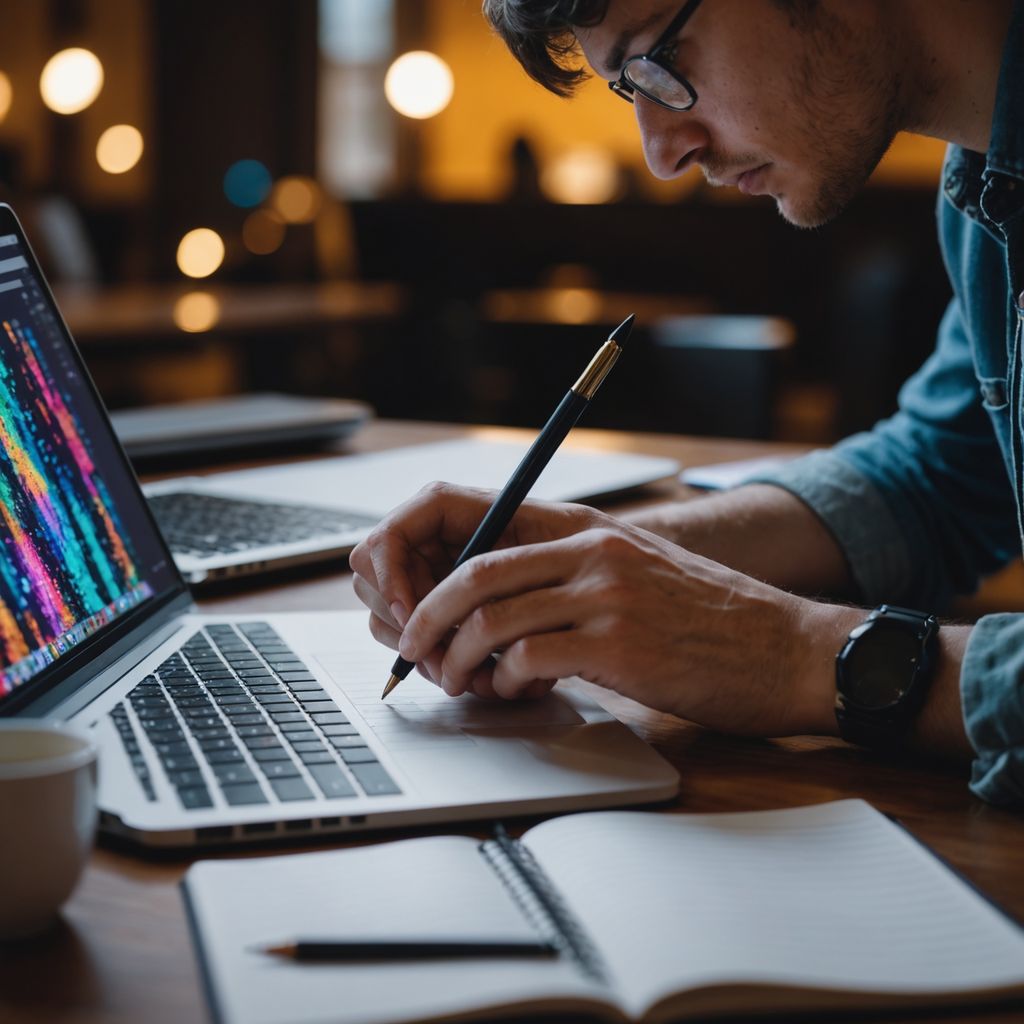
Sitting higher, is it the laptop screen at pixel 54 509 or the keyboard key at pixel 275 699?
the laptop screen at pixel 54 509

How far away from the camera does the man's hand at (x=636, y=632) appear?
71 cm

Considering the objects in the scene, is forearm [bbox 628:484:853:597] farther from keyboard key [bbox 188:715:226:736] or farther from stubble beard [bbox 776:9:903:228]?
keyboard key [bbox 188:715:226:736]

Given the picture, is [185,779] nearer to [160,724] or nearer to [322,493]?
[160,724]

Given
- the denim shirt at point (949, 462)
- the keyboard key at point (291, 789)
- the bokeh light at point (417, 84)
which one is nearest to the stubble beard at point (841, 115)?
the denim shirt at point (949, 462)

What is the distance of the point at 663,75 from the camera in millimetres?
1027

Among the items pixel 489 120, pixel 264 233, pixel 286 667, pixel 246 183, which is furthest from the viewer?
pixel 489 120

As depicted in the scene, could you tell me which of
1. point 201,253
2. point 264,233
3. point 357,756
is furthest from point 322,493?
point 264,233

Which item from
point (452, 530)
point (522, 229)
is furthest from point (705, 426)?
point (522, 229)

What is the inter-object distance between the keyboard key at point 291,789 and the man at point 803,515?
136 mm

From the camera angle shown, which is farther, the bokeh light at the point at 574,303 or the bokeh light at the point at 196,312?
the bokeh light at the point at 574,303

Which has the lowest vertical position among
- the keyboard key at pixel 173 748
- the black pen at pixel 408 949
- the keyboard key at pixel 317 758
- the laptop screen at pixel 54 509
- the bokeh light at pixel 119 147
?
the black pen at pixel 408 949

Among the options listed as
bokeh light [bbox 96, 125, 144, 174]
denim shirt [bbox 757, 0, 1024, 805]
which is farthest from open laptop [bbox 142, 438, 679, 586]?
bokeh light [bbox 96, 125, 144, 174]

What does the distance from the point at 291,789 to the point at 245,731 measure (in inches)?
3.2

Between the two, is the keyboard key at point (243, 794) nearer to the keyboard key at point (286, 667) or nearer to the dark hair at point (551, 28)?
the keyboard key at point (286, 667)
